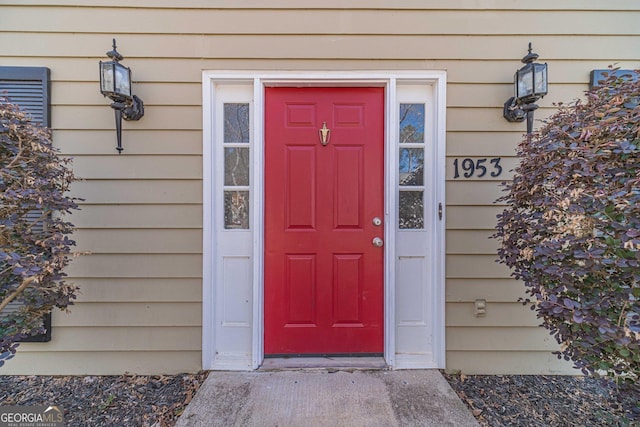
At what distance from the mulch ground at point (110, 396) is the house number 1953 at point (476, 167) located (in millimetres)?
2190

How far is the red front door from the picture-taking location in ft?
7.09

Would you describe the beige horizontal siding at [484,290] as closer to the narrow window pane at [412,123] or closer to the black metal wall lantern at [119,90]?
the narrow window pane at [412,123]

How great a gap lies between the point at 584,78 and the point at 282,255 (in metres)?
2.35

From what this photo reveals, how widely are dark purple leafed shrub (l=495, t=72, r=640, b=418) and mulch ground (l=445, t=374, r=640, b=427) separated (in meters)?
0.40

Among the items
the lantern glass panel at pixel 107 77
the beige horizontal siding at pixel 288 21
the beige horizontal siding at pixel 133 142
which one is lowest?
the beige horizontal siding at pixel 133 142

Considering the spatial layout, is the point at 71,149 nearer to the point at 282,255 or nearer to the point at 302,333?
the point at 282,255

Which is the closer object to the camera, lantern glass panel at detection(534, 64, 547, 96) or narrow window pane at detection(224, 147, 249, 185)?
lantern glass panel at detection(534, 64, 547, 96)

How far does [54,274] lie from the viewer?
1756 mm

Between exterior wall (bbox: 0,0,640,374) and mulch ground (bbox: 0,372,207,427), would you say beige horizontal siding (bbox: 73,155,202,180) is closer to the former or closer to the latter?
exterior wall (bbox: 0,0,640,374)

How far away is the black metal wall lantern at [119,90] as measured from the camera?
1.89 m

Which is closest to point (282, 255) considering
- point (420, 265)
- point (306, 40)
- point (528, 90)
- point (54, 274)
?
point (420, 265)

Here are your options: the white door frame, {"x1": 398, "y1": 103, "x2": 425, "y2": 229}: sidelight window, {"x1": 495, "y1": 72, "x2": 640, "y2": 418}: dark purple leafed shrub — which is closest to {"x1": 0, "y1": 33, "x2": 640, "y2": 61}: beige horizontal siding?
the white door frame

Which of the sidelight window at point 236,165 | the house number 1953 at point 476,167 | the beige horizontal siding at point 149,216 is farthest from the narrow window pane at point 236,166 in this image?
the house number 1953 at point 476,167

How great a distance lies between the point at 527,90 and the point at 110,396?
320cm
